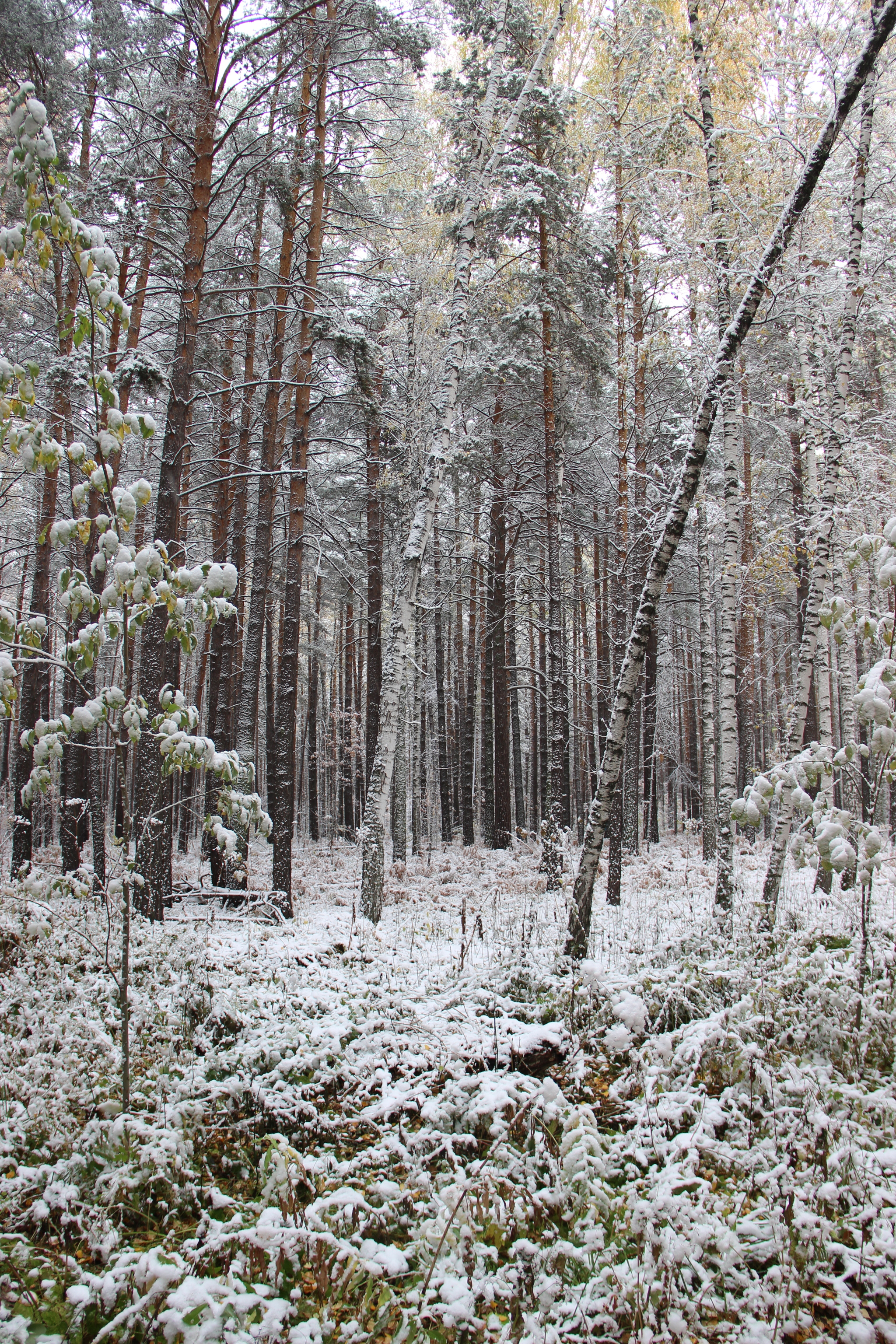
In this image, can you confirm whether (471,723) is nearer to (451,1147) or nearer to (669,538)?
(669,538)

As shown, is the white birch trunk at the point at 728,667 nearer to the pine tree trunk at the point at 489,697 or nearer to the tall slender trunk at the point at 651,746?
the tall slender trunk at the point at 651,746

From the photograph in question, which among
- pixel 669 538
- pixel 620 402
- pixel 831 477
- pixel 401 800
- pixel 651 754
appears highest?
pixel 620 402

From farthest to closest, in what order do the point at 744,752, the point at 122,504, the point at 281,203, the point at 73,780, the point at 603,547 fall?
the point at 744,752 < the point at 603,547 < the point at 73,780 < the point at 281,203 < the point at 122,504

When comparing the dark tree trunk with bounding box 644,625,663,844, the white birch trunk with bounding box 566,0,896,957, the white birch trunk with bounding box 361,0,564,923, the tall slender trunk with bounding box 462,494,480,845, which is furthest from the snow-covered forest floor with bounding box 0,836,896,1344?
the tall slender trunk with bounding box 462,494,480,845

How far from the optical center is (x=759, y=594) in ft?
55.3

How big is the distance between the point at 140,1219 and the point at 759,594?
1743 cm

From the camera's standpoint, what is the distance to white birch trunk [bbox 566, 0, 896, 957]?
18.5ft

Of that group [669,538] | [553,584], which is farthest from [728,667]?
[553,584]

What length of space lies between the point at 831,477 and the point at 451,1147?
7.66m

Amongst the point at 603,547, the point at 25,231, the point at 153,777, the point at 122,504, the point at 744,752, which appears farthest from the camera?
the point at 744,752

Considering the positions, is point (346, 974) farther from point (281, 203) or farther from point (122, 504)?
point (281, 203)

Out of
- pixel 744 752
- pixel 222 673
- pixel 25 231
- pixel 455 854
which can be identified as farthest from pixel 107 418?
pixel 744 752

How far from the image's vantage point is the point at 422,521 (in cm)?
798

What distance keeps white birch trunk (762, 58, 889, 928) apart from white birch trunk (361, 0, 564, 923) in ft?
13.0
